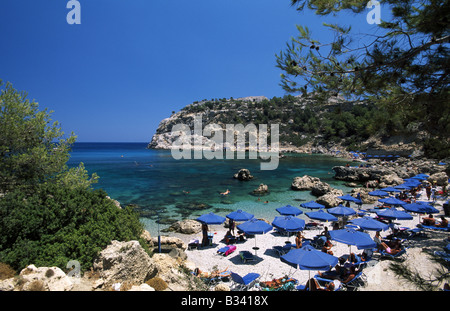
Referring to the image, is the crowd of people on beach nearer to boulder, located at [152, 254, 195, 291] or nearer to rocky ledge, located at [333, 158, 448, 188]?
boulder, located at [152, 254, 195, 291]

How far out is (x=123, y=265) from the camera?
5672mm

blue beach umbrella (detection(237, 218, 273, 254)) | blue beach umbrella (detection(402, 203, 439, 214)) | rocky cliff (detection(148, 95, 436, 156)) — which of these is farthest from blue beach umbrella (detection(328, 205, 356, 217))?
rocky cliff (detection(148, 95, 436, 156))

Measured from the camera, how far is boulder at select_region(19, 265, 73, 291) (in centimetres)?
436

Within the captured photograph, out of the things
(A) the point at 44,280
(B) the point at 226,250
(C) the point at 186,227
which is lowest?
(C) the point at 186,227

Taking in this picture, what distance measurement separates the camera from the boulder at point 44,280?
4359 mm

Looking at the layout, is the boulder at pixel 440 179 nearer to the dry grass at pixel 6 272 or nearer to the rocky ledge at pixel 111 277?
the rocky ledge at pixel 111 277

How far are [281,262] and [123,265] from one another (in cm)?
724

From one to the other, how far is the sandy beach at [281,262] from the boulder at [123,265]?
411 centimetres

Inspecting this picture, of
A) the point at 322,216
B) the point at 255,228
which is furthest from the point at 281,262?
the point at 322,216

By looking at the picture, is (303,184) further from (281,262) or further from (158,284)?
(158,284)

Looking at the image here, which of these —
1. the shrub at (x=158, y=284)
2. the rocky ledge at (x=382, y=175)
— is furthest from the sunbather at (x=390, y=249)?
the rocky ledge at (x=382, y=175)
